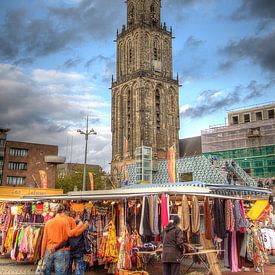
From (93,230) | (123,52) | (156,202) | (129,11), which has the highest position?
(129,11)

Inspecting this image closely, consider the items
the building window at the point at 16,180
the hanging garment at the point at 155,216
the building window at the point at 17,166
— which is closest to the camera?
the hanging garment at the point at 155,216

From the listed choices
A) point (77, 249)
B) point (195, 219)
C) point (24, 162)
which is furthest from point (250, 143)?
point (77, 249)

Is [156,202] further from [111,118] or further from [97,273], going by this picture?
[111,118]

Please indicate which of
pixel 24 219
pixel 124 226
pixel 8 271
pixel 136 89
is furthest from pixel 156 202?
pixel 136 89

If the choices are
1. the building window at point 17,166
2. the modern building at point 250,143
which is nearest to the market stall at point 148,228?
the modern building at point 250,143

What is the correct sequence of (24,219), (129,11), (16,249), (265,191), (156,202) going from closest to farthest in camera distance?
(156,202)
(16,249)
(24,219)
(265,191)
(129,11)

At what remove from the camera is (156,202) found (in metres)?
10.9

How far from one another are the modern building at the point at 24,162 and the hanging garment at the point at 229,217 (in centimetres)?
4607

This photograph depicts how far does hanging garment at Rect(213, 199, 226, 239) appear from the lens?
37.6 feet

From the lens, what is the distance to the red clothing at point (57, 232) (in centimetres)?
849

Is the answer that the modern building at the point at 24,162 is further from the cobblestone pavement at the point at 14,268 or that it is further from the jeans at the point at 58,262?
the jeans at the point at 58,262

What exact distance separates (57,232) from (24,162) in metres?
50.5

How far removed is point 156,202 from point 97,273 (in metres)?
3.52

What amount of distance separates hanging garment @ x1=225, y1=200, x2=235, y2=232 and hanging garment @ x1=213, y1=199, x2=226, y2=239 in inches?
4.8
